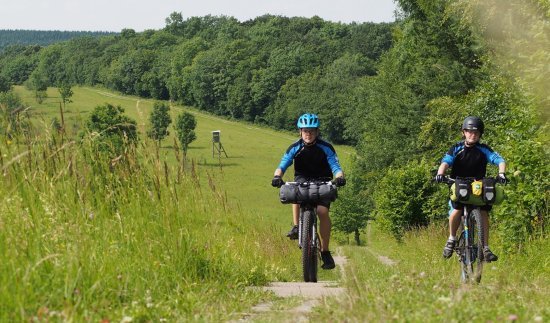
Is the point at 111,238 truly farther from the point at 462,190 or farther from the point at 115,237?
the point at 462,190

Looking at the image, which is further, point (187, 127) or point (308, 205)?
point (187, 127)

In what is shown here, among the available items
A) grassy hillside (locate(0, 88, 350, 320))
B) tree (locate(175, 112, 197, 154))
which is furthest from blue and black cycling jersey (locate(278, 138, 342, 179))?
tree (locate(175, 112, 197, 154))

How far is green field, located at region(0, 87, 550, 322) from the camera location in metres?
4.86

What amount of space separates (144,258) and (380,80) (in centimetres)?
5416

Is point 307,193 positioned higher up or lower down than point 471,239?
higher up

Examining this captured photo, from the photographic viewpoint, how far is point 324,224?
9.54 metres

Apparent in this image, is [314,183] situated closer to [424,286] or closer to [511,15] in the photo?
[424,286]

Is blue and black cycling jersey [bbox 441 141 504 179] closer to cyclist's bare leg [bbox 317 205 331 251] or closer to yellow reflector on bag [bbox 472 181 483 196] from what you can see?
yellow reflector on bag [bbox 472 181 483 196]

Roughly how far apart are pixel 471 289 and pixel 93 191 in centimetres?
337

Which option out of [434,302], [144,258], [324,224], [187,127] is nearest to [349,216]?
[187,127]

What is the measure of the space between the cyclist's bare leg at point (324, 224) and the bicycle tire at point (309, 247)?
0.34ft

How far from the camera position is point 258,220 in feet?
35.5

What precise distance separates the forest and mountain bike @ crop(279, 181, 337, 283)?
2844 millimetres

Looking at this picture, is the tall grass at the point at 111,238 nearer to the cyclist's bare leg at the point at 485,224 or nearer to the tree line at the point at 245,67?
the cyclist's bare leg at the point at 485,224
